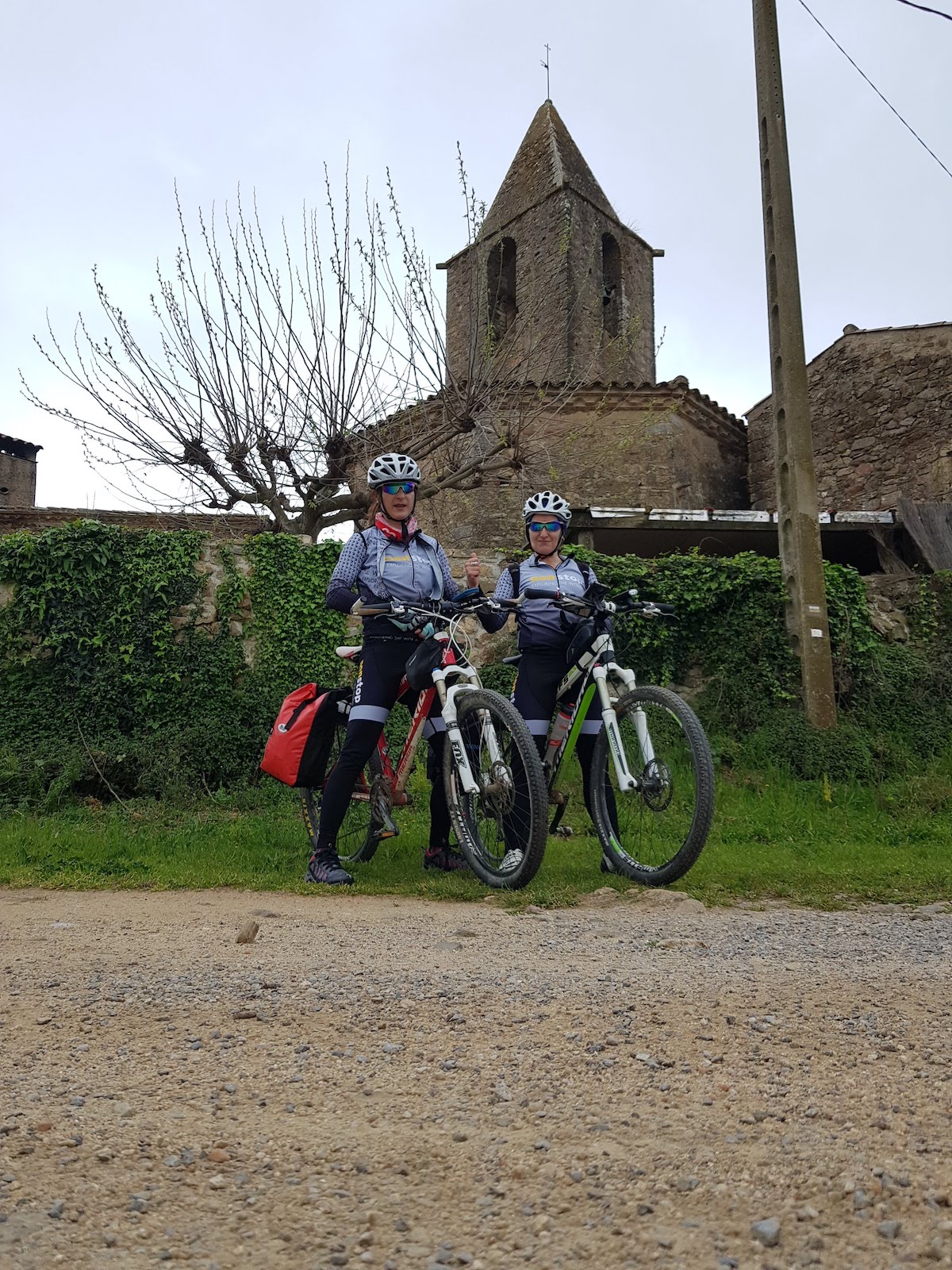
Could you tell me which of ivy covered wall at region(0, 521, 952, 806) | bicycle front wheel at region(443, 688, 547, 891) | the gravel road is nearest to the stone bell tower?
ivy covered wall at region(0, 521, 952, 806)

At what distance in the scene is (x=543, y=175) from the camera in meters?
22.3

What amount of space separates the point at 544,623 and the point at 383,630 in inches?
37.3

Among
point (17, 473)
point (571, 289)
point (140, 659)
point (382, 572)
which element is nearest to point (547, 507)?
point (382, 572)

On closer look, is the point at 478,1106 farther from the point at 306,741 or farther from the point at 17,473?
the point at 17,473

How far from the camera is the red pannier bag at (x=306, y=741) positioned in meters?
5.27

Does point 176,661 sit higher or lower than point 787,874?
higher

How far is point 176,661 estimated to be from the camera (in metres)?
8.54

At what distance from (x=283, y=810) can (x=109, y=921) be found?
3.56 metres

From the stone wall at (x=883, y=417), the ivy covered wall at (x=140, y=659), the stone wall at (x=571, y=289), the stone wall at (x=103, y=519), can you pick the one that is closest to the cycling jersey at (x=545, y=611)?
the ivy covered wall at (x=140, y=659)

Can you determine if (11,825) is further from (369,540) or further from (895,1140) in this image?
(895,1140)

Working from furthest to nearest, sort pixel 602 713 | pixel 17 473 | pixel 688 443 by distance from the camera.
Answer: pixel 17 473 < pixel 688 443 < pixel 602 713

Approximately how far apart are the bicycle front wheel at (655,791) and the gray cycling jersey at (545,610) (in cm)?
66

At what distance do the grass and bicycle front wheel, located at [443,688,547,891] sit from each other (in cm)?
15

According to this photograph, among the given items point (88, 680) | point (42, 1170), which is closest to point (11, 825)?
point (88, 680)
